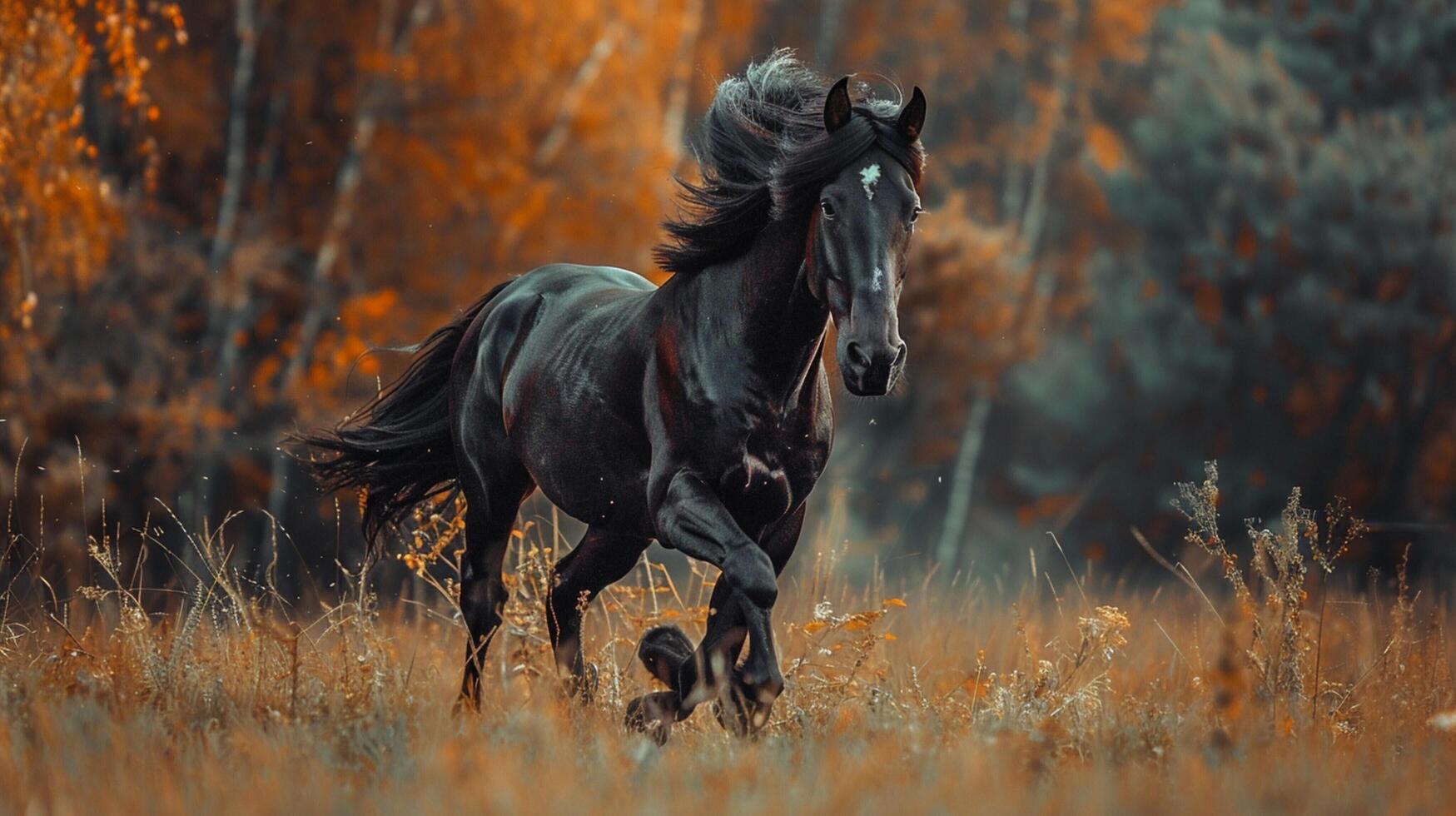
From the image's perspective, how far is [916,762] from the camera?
4.04 metres

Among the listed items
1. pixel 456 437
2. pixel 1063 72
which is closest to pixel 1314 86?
pixel 1063 72

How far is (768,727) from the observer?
4996 millimetres

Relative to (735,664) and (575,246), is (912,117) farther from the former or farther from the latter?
(575,246)

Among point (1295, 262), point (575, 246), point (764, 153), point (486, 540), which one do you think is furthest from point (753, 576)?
point (1295, 262)

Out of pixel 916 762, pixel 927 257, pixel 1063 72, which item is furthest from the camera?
pixel 1063 72

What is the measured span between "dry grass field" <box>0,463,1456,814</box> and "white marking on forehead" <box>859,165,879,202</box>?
1526 millimetres

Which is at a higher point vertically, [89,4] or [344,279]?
[89,4]

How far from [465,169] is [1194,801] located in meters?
12.8

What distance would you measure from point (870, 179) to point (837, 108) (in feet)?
0.97

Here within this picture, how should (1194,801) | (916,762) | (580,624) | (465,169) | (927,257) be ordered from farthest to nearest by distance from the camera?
1. (927,257)
2. (465,169)
3. (580,624)
4. (916,762)
5. (1194,801)

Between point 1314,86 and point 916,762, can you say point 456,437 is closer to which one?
point 916,762

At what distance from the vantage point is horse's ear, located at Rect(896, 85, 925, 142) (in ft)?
15.5

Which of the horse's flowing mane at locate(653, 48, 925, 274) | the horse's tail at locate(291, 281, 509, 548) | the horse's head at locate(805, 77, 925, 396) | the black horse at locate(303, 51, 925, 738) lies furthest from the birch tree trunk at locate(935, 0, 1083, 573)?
the horse's head at locate(805, 77, 925, 396)

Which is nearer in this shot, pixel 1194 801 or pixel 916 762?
pixel 1194 801
